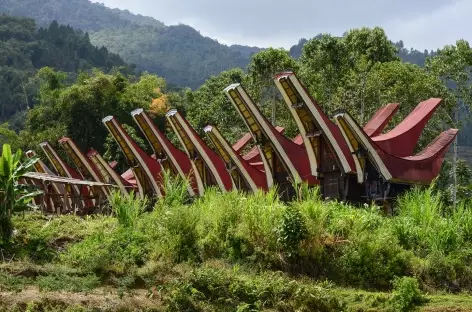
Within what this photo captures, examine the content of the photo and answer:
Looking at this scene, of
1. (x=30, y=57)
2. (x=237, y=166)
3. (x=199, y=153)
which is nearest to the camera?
(x=237, y=166)

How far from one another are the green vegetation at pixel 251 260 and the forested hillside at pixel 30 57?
193 feet

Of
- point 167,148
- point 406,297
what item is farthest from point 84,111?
point 406,297

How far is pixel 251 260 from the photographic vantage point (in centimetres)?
998

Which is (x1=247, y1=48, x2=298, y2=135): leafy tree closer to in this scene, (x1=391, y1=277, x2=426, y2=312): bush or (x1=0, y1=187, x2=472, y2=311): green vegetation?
(x1=0, y1=187, x2=472, y2=311): green vegetation

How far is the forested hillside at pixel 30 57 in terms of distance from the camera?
71.3 m

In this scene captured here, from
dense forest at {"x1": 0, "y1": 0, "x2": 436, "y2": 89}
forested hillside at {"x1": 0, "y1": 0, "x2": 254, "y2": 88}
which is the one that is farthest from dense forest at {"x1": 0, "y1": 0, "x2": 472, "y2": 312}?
forested hillside at {"x1": 0, "y1": 0, "x2": 254, "y2": 88}

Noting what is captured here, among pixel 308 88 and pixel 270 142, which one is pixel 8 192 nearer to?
pixel 270 142

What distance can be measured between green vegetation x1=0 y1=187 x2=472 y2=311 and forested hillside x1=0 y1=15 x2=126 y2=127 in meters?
58.7

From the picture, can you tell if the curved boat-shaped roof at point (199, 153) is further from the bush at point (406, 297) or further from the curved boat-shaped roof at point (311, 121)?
the bush at point (406, 297)

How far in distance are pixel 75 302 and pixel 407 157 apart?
13234 mm

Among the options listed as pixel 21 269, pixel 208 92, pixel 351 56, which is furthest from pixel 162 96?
pixel 21 269

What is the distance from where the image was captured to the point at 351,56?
98.4 feet

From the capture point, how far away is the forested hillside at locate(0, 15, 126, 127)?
71.3m

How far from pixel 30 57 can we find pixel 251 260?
7657cm
